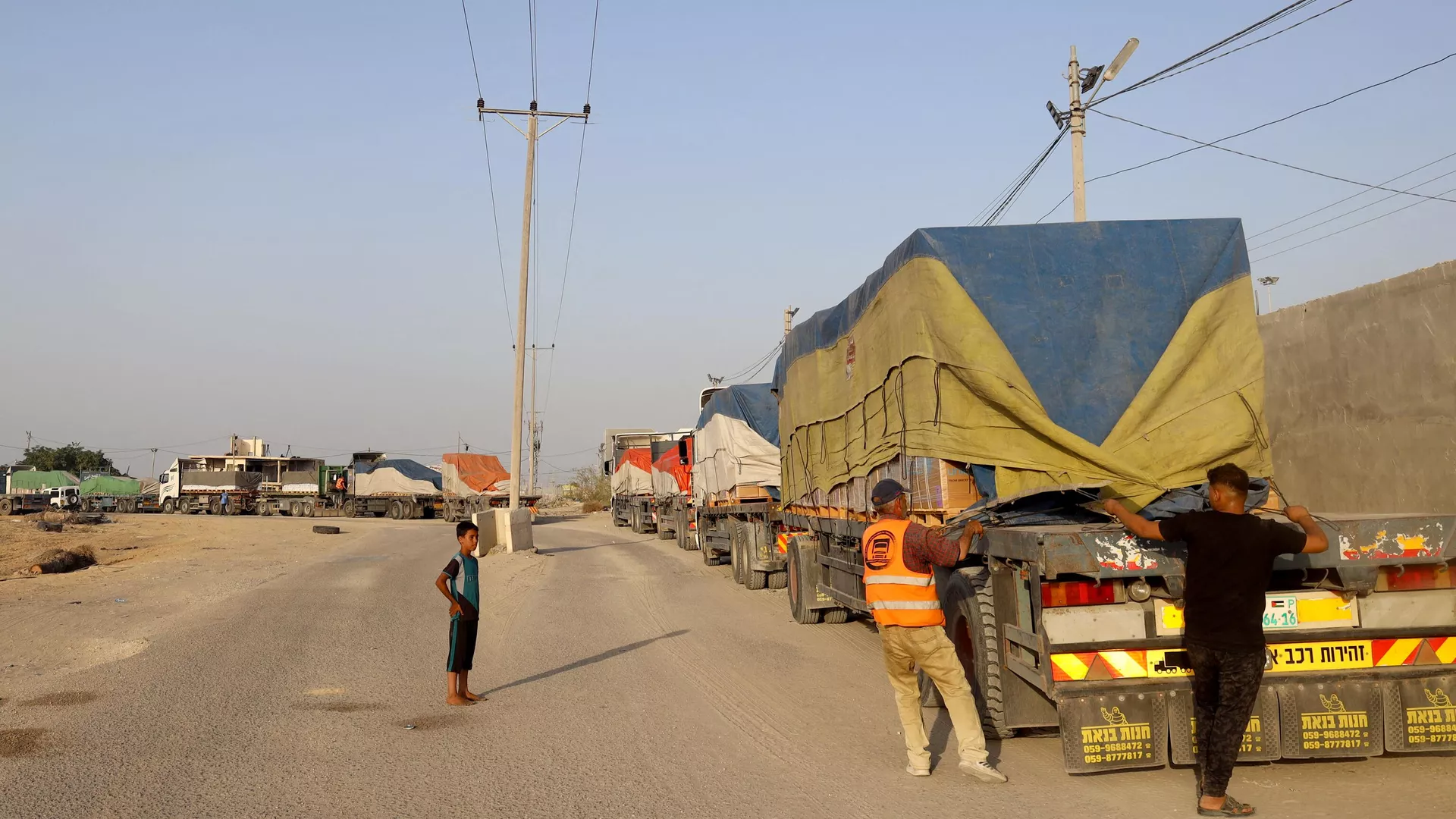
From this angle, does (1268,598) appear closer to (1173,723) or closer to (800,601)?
(1173,723)

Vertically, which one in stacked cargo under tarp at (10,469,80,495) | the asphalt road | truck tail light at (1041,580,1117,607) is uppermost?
stacked cargo under tarp at (10,469,80,495)

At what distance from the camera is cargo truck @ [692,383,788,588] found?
16.6 metres

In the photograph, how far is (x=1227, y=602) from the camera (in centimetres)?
502

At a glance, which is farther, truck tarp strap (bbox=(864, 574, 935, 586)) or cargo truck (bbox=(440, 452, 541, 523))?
cargo truck (bbox=(440, 452, 541, 523))

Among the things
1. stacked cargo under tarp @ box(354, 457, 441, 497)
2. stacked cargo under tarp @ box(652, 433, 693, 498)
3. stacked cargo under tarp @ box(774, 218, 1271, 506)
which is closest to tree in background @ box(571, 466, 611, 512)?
stacked cargo under tarp @ box(354, 457, 441, 497)

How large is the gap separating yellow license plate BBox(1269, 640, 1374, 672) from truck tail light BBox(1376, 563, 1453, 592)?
14.0 inches

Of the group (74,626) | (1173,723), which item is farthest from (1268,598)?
(74,626)

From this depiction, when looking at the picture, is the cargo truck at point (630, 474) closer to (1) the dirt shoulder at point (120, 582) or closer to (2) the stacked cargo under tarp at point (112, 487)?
(1) the dirt shoulder at point (120, 582)

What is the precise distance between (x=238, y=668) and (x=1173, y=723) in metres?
8.00

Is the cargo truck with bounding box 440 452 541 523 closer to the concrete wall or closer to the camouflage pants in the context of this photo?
the concrete wall

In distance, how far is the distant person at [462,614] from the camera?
8211 millimetres

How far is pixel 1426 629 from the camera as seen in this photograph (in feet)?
18.6

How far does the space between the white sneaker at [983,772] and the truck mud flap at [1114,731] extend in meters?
0.40

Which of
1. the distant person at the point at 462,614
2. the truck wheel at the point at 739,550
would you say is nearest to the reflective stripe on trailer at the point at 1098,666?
the distant person at the point at 462,614
